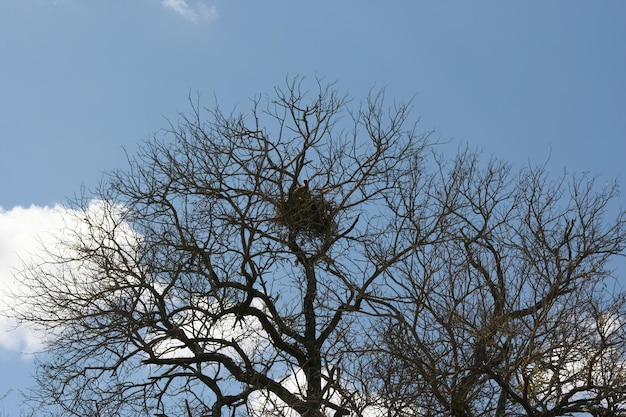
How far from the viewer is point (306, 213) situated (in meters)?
11.5

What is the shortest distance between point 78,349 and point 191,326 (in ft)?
5.01

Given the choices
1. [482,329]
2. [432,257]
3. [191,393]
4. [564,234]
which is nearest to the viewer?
[482,329]

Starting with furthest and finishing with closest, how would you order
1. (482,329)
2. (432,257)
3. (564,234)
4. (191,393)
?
(191,393)
(564,234)
(432,257)
(482,329)

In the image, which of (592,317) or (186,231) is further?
(186,231)

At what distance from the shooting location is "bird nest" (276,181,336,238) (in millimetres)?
11352

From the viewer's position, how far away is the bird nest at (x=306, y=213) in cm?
1135

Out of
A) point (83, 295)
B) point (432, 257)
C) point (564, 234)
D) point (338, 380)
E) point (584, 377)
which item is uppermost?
point (83, 295)

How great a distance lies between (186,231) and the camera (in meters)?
11.2

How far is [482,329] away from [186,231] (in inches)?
180

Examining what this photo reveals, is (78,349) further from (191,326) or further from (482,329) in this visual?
(482,329)

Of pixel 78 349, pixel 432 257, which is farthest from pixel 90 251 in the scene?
pixel 432 257

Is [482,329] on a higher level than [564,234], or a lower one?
lower

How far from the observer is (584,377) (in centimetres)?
860

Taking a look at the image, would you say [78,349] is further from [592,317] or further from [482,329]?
[592,317]
